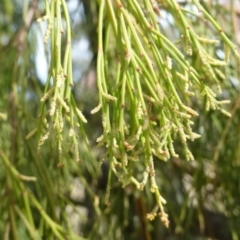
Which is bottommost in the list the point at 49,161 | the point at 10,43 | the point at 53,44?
the point at 49,161

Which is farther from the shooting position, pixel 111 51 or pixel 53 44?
pixel 111 51

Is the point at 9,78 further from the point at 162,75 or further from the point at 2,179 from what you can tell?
the point at 162,75

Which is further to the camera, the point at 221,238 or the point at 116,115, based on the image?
the point at 221,238

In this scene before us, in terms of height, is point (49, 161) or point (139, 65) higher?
point (139, 65)

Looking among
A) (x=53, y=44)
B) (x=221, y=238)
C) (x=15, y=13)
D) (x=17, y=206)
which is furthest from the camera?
(x=15, y=13)

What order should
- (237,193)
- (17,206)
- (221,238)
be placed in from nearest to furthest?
(17,206) < (237,193) < (221,238)

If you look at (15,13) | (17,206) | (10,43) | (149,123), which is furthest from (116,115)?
(15,13)

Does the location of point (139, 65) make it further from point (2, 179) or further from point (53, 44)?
point (2, 179)

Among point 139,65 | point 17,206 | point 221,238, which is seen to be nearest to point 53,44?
point 139,65

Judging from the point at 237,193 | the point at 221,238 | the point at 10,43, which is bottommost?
the point at 221,238
